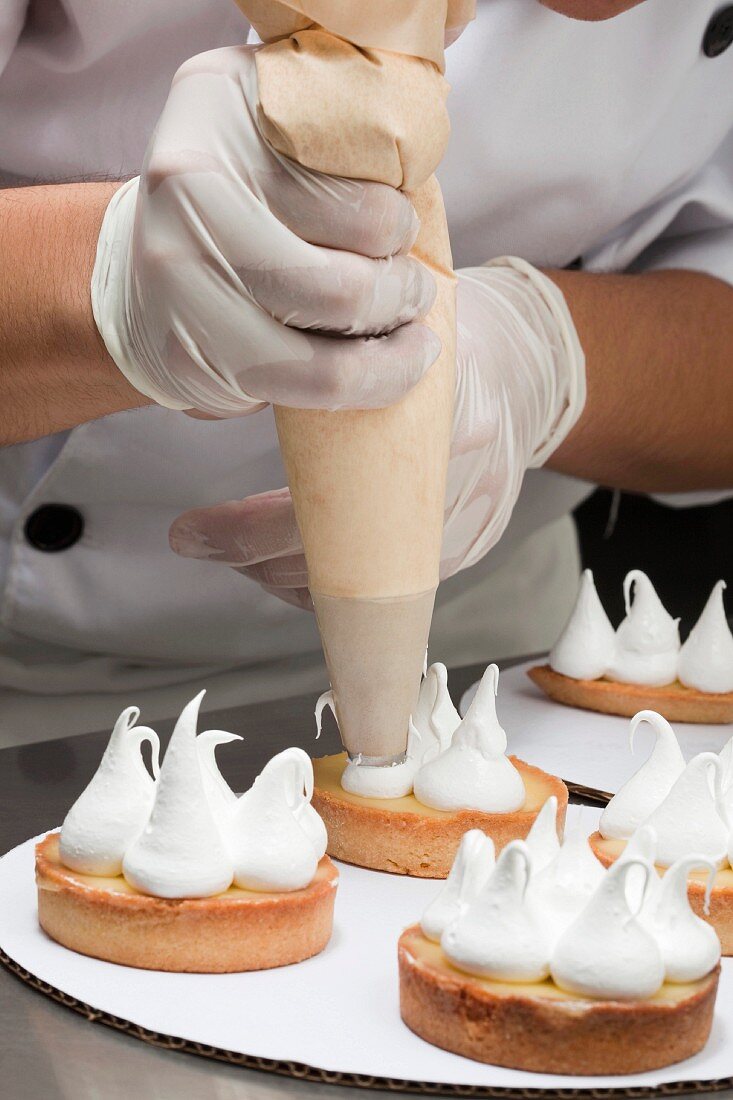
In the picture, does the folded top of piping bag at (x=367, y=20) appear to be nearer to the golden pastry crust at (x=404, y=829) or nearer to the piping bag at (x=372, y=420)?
the piping bag at (x=372, y=420)

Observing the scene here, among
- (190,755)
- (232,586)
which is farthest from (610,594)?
(190,755)

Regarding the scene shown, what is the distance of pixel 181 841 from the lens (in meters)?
1.26

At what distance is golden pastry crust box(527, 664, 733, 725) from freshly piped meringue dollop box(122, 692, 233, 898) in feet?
3.04

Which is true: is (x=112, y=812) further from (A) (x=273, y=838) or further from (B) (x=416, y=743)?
(B) (x=416, y=743)

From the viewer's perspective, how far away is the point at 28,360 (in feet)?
5.04

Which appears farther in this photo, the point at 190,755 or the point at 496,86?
the point at 496,86

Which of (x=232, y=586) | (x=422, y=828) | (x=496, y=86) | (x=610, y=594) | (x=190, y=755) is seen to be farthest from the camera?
(x=610, y=594)

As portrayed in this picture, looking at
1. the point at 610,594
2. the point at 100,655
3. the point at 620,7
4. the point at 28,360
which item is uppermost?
the point at 620,7

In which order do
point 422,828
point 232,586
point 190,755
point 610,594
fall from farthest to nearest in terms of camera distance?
point 610,594 → point 232,586 → point 422,828 → point 190,755

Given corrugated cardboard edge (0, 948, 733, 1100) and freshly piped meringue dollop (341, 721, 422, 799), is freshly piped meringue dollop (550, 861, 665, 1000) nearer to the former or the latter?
corrugated cardboard edge (0, 948, 733, 1100)

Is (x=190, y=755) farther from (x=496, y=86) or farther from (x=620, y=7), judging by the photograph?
(x=496, y=86)

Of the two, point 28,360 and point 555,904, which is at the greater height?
point 28,360

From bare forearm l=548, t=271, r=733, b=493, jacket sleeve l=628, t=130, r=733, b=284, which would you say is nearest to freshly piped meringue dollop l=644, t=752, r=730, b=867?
bare forearm l=548, t=271, r=733, b=493

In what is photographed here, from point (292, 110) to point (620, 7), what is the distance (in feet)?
1.97
